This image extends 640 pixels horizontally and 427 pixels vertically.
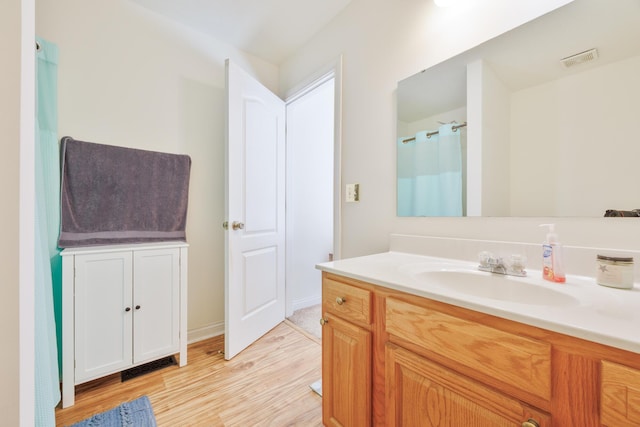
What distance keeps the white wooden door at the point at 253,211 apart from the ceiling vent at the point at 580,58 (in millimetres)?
1635

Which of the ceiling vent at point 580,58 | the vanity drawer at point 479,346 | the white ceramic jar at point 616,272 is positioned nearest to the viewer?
the vanity drawer at point 479,346

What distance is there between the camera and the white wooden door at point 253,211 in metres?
1.68

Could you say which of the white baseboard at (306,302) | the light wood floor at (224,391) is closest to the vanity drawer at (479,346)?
the light wood floor at (224,391)

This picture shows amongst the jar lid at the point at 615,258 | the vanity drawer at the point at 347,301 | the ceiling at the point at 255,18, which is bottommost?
the vanity drawer at the point at 347,301

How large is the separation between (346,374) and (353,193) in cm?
97

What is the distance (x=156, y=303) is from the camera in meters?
1.54

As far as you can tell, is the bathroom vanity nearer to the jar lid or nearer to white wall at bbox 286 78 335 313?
the jar lid

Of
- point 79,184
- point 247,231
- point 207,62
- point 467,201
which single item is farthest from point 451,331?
point 207,62

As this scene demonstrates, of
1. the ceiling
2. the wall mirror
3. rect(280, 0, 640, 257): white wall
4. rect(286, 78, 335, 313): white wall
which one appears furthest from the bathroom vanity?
the ceiling

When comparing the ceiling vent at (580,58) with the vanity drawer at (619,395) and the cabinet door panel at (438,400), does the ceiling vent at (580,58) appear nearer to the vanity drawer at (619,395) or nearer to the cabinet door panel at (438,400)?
the vanity drawer at (619,395)

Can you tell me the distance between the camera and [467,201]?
1.11 m

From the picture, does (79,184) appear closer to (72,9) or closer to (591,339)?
(72,9)

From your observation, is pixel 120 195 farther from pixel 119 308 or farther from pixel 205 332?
pixel 205 332

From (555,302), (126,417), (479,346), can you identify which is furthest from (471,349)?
(126,417)
